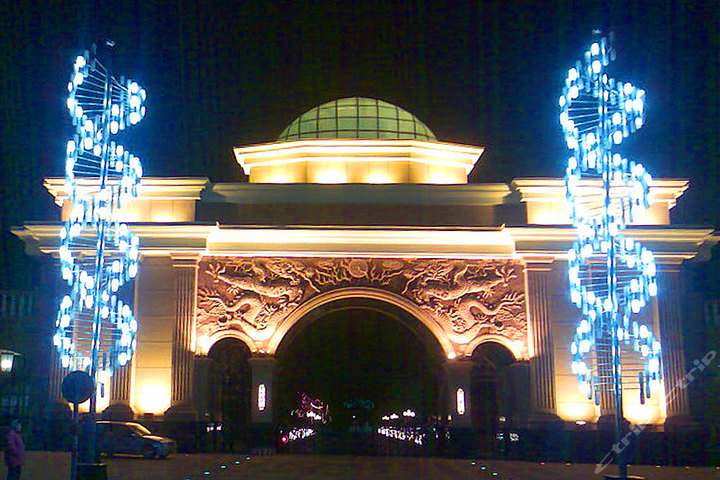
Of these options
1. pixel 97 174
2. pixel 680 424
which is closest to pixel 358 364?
pixel 680 424

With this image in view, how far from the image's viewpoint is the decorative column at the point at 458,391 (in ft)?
75.8

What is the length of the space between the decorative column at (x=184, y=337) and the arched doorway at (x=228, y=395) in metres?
0.78

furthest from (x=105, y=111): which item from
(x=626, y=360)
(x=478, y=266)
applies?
(x=626, y=360)

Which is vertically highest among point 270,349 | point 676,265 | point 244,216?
point 244,216

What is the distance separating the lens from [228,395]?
91.9ft

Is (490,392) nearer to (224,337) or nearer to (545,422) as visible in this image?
(545,422)

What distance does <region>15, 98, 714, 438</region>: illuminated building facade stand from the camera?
2258 centimetres

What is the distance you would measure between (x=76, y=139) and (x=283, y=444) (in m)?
11.8

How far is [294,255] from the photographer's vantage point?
927 inches

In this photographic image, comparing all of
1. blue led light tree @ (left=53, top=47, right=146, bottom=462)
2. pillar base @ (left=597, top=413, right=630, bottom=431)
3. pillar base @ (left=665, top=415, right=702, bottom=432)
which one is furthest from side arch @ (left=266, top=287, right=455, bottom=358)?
blue led light tree @ (left=53, top=47, right=146, bottom=462)

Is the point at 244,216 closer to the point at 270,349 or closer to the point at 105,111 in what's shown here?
the point at 270,349

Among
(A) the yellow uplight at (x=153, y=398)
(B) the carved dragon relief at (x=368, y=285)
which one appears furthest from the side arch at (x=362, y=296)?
(A) the yellow uplight at (x=153, y=398)

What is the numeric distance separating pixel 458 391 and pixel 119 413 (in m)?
9.06

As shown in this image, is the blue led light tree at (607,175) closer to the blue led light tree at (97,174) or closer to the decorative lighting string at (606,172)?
the decorative lighting string at (606,172)
